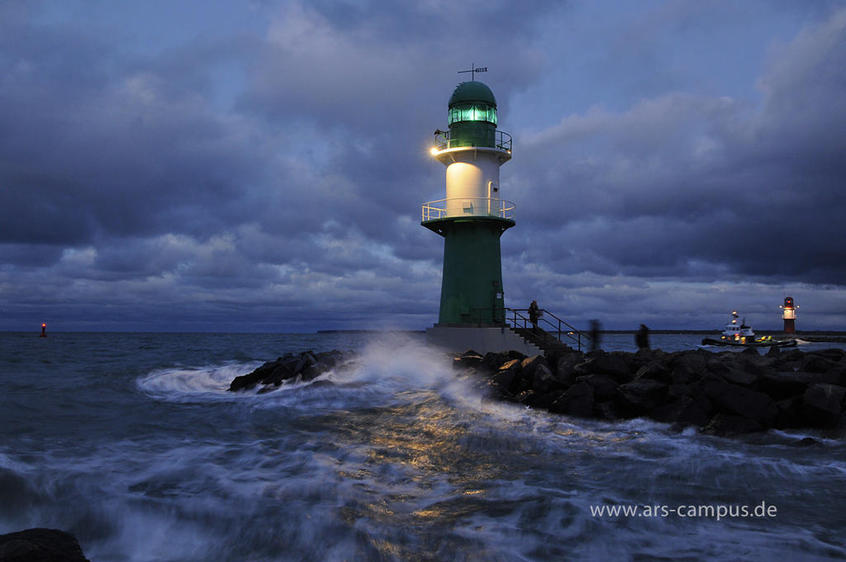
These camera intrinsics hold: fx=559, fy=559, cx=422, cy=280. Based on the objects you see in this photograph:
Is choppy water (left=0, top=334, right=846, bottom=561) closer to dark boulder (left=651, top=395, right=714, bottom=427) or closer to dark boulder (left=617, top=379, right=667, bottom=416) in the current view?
dark boulder (left=651, top=395, right=714, bottom=427)

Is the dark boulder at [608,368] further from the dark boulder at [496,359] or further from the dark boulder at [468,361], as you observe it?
the dark boulder at [468,361]

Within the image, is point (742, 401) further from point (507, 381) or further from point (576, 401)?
point (507, 381)

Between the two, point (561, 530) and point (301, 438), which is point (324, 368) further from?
point (561, 530)

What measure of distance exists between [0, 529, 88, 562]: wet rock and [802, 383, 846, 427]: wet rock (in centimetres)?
1089

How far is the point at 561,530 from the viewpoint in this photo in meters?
5.60

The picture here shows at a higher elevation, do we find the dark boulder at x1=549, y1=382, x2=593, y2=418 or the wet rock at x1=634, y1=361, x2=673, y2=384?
the wet rock at x1=634, y1=361, x2=673, y2=384

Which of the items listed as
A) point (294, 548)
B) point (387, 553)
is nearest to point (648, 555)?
point (387, 553)

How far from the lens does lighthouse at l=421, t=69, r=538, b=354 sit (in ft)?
67.0

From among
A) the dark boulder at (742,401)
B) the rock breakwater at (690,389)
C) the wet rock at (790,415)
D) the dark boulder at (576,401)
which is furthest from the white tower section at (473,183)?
the wet rock at (790,415)

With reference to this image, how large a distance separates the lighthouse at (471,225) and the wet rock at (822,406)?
35.0ft

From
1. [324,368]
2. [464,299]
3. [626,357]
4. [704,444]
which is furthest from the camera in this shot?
[464,299]

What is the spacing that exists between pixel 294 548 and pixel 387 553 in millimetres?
976

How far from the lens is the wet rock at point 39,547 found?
156 inches

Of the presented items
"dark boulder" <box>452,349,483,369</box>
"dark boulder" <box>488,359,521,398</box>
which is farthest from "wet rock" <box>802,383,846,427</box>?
"dark boulder" <box>452,349,483,369</box>
